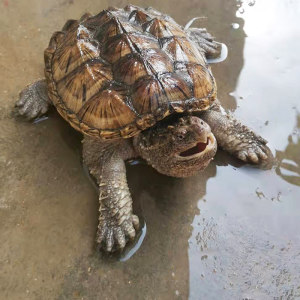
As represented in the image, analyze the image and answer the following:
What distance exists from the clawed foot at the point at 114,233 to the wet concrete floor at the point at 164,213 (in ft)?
0.32

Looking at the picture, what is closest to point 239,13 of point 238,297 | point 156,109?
point 156,109

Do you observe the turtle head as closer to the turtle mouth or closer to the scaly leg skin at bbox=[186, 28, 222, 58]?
the turtle mouth

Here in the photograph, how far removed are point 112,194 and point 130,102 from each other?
27.5 inches

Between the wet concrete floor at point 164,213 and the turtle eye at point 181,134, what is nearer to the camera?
the turtle eye at point 181,134

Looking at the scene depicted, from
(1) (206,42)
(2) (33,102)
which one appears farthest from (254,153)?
(2) (33,102)

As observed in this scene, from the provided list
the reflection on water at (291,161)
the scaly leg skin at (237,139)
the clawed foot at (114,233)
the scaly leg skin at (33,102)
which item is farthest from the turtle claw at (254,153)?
the scaly leg skin at (33,102)

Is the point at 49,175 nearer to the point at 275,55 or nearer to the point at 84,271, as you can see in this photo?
the point at 84,271

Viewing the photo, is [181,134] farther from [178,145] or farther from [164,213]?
[164,213]

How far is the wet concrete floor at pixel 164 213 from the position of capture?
2.42 metres

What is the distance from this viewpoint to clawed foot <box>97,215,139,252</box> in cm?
249

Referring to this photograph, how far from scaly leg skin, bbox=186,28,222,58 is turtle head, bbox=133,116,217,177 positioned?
1540 mm

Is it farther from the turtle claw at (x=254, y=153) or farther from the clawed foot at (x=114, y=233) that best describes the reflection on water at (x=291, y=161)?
the clawed foot at (x=114, y=233)

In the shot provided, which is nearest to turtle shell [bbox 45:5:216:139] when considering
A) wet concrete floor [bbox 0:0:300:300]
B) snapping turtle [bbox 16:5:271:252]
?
snapping turtle [bbox 16:5:271:252]

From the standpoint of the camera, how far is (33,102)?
10.5 ft
